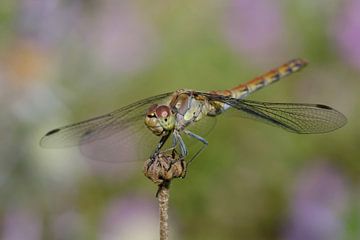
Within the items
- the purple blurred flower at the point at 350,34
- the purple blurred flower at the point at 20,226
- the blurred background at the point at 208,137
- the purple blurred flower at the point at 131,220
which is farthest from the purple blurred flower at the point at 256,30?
the purple blurred flower at the point at 20,226

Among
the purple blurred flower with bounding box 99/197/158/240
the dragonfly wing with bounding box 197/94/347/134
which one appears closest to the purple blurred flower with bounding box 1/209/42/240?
the purple blurred flower with bounding box 99/197/158/240

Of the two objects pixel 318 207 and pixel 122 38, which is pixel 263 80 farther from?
pixel 122 38

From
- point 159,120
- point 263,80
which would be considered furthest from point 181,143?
point 263,80

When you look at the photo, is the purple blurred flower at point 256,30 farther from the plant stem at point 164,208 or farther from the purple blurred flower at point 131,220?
the plant stem at point 164,208

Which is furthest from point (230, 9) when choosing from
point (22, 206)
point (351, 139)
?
point (22, 206)

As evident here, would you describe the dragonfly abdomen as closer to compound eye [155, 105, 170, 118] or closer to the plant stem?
compound eye [155, 105, 170, 118]

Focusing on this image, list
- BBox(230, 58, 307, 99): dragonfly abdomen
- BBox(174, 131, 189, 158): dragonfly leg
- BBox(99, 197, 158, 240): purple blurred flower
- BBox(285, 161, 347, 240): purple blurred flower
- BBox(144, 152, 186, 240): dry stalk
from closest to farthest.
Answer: BBox(144, 152, 186, 240): dry stalk, BBox(174, 131, 189, 158): dragonfly leg, BBox(230, 58, 307, 99): dragonfly abdomen, BBox(99, 197, 158, 240): purple blurred flower, BBox(285, 161, 347, 240): purple blurred flower
